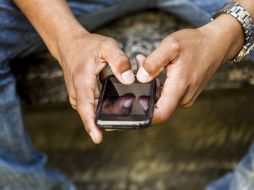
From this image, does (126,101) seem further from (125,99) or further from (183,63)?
(183,63)

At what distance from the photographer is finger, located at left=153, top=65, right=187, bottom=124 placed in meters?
1.07

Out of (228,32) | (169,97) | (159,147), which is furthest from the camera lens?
(159,147)

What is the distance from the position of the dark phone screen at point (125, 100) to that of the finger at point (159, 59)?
0.03 m

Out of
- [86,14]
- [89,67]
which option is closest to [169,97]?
[89,67]

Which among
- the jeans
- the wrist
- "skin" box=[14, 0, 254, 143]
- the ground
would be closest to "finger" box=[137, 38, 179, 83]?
"skin" box=[14, 0, 254, 143]

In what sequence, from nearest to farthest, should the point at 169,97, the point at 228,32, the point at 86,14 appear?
the point at 169,97 < the point at 228,32 < the point at 86,14

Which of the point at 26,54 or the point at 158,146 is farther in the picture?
the point at 158,146

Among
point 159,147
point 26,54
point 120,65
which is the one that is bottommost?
point 159,147

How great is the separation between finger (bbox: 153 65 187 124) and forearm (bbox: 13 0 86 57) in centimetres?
25

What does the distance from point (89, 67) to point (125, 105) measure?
0.11 meters

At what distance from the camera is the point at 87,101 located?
1.09m

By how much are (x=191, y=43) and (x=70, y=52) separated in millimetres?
252

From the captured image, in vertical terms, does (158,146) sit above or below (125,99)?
below

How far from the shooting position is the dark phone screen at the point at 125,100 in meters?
1.06
